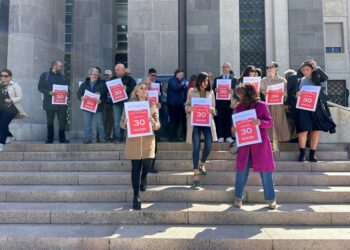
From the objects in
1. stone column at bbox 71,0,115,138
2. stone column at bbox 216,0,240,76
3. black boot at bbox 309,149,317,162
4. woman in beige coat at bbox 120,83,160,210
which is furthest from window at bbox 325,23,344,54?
woman in beige coat at bbox 120,83,160,210

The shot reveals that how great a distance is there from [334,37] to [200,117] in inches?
925

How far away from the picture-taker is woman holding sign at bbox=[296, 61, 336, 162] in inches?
289

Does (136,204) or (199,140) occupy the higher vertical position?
(199,140)

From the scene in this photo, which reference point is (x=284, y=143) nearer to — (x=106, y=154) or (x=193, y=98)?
(x=193, y=98)

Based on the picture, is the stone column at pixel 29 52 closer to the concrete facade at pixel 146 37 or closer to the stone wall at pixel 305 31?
the concrete facade at pixel 146 37

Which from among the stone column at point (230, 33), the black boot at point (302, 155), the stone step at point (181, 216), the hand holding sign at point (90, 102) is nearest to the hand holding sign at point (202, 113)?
the stone step at point (181, 216)

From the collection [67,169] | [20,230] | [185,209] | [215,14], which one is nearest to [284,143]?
[185,209]

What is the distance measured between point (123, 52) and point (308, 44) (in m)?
8.98

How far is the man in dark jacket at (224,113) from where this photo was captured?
870 centimetres

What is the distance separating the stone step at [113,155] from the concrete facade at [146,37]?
2790 mm

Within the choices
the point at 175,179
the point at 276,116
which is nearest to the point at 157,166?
the point at 175,179

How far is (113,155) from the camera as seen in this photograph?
8.06m

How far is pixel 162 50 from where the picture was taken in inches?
470

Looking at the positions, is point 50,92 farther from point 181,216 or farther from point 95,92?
point 181,216
